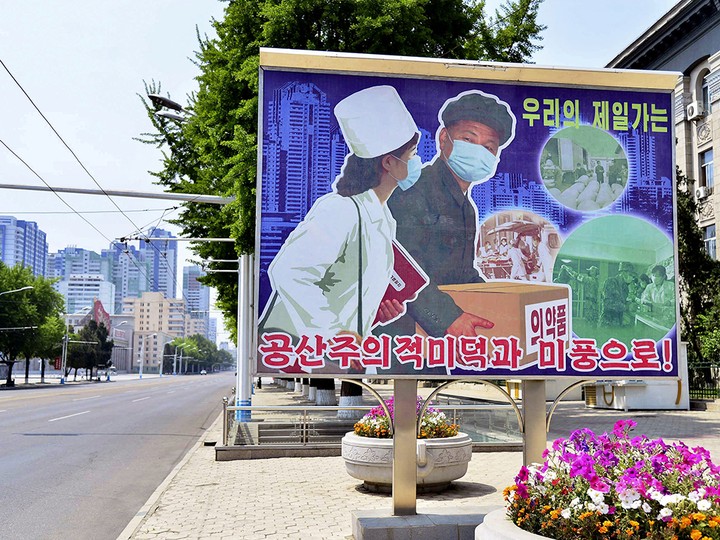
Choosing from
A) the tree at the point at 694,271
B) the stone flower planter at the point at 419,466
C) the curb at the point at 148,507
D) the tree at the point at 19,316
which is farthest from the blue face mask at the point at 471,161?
the tree at the point at 19,316

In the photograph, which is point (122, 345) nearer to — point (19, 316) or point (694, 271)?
point (19, 316)

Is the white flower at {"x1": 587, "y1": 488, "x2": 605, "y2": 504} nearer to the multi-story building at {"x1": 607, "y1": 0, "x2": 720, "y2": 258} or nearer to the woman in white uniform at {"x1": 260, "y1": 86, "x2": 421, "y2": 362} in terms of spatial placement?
the woman in white uniform at {"x1": 260, "y1": 86, "x2": 421, "y2": 362}

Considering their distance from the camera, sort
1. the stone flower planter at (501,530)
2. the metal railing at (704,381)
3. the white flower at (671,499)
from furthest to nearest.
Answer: the metal railing at (704,381) → the stone flower planter at (501,530) → the white flower at (671,499)

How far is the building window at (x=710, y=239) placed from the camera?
35.3 metres

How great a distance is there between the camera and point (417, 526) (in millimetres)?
6414

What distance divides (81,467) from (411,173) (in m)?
10.3

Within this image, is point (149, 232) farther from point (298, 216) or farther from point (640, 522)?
point (640, 522)

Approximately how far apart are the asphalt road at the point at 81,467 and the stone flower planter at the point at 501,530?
5084 mm

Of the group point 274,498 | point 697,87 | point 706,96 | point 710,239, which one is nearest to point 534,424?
point 274,498

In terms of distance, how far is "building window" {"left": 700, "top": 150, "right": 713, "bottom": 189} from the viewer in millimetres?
35688

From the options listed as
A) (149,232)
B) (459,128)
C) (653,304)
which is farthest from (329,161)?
(149,232)

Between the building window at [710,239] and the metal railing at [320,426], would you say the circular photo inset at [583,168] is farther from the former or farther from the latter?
the building window at [710,239]

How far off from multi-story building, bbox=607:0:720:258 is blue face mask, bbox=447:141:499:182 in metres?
31.8

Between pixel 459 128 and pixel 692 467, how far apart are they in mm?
3757
